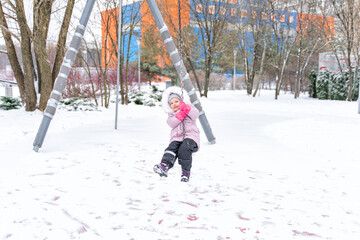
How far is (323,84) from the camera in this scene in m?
21.2

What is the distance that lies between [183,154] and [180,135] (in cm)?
28

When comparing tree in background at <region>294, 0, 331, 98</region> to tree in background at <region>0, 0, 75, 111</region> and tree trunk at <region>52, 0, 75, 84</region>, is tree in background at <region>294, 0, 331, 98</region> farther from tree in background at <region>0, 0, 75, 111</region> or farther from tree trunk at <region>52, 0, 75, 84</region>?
tree in background at <region>0, 0, 75, 111</region>

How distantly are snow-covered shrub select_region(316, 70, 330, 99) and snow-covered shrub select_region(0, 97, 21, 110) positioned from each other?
18.3 m

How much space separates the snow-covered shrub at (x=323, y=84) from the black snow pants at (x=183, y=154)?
64.9 feet

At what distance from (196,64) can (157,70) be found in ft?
12.8

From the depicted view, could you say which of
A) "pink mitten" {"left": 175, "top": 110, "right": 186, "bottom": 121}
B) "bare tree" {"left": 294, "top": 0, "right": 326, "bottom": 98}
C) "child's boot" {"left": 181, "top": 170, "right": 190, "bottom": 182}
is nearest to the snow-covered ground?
"child's boot" {"left": 181, "top": 170, "right": 190, "bottom": 182}

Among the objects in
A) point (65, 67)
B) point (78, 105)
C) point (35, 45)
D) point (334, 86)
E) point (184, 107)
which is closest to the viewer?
point (184, 107)

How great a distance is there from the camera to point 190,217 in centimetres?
262

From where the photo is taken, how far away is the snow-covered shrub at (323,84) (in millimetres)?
20984

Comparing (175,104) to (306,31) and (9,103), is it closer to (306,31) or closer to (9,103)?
(9,103)

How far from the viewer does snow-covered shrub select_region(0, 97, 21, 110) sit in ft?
30.3

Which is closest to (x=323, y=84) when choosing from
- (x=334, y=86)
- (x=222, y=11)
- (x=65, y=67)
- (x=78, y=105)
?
Answer: (x=334, y=86)

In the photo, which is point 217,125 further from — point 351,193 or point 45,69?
point 351,193

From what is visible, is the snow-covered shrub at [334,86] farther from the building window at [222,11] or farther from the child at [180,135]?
the child at [180,135]
